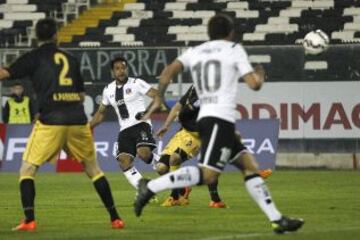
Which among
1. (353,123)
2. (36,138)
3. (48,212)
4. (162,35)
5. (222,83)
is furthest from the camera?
(162,35)

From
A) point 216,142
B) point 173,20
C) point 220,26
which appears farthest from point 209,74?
point 173,20

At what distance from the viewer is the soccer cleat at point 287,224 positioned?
12203mm

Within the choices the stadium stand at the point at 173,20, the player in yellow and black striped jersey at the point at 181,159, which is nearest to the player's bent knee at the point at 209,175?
the player in yellow and black striped jersey at the point at 181,159

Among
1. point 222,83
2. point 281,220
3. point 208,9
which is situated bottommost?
point 208,9

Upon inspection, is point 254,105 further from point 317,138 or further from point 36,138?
point 36,138

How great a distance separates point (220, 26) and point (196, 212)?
4.60 m

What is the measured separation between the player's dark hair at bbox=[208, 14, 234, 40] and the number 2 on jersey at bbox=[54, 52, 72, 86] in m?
1.98

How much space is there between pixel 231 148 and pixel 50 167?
16.0m

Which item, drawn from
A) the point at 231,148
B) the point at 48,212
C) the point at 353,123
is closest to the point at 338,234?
the point at 231,148

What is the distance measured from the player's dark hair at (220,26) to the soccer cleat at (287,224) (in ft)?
6.71

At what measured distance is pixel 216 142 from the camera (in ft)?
39.7

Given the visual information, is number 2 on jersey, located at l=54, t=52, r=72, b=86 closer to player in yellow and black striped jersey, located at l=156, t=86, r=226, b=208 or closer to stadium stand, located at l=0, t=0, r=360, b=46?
player in yellow and black striped jersey, located at l=156, t=86, r=226, b=208

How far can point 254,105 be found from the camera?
27.8m

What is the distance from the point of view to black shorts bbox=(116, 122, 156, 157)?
18781 millimetres
